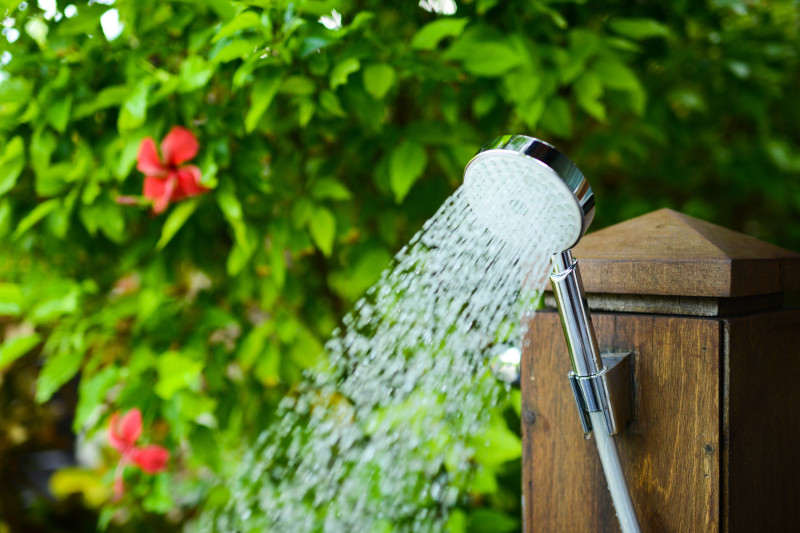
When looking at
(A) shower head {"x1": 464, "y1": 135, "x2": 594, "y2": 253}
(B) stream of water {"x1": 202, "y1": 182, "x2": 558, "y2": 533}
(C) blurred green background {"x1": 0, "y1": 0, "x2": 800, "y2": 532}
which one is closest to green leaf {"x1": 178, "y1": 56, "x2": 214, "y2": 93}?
(C) blurred green background {"x1": 0, "y1": 0, "x2": 800, "y2": 532}

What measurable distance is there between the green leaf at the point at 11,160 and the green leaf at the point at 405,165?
560mm

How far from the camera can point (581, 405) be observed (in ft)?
1.72

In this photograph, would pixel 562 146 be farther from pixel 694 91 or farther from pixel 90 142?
pixel 90 142

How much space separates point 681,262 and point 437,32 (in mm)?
497

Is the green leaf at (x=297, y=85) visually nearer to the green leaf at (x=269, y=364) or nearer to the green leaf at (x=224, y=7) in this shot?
the green leaf at (x=224, y=7)

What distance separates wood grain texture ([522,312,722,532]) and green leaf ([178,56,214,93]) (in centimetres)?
53

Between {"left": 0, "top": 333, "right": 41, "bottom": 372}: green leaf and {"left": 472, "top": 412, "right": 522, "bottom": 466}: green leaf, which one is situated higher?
{"left": 0, "top": 333, "right": 41, "bottom": 372}: green leaf

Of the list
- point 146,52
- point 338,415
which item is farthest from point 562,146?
point 146,52

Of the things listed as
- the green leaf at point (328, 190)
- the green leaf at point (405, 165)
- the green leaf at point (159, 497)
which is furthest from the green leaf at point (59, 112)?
the green leaf at point (159, 497)

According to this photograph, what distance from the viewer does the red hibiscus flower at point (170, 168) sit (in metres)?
0.84

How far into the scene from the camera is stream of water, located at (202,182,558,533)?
725 mm

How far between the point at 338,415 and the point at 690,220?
0.67 meters

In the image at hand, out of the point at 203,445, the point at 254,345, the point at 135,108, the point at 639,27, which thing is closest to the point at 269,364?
the point at 254,345

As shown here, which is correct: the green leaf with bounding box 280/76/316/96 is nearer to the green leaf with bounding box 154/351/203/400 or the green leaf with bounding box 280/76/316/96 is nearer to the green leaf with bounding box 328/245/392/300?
the green leaf with bounding box 328/245/392/300
